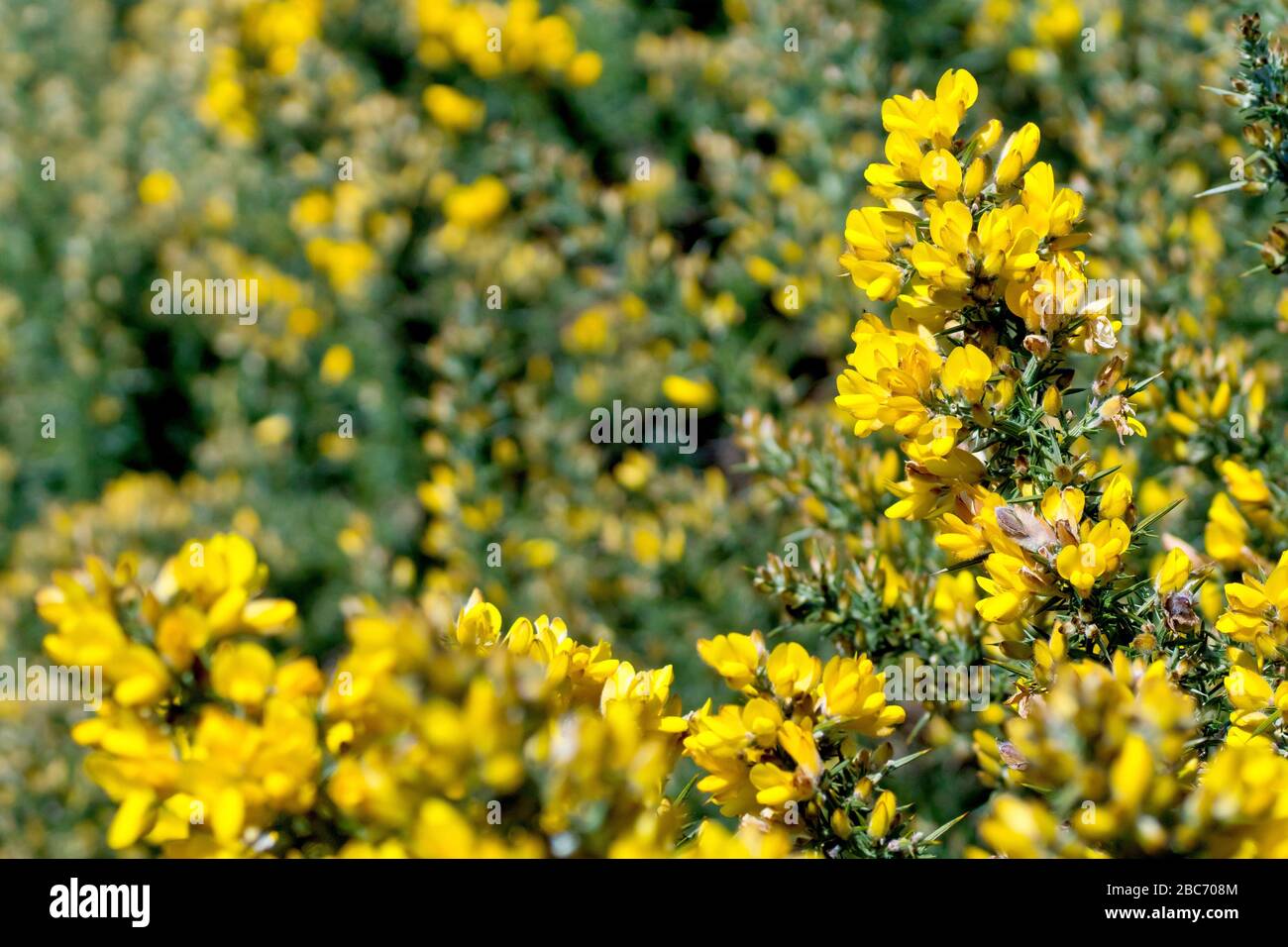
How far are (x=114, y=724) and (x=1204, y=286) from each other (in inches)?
78.4

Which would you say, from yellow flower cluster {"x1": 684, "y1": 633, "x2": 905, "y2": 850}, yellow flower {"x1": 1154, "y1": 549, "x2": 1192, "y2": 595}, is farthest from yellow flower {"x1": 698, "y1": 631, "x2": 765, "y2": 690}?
yellow flower {"x1": 1154, "y1": 549, "x2": 1192, "y2": 595}

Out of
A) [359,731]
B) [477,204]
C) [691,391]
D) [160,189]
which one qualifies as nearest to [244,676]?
[359,731]

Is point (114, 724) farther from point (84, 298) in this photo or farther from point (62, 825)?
point (84, 298)

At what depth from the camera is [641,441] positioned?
2865 mm

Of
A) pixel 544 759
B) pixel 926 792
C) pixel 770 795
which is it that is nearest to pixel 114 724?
pixel 544 759

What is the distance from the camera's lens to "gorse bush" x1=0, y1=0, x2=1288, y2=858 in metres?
1.02

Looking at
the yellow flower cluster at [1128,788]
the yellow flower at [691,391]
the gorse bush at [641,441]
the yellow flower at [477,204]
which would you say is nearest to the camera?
the yellow flower cluster at [1128,788]

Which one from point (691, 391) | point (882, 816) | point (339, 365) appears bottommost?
point (882, 816)

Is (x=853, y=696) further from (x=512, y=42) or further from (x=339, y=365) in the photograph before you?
(x=512, y=42)

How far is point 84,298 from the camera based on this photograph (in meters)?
3.87

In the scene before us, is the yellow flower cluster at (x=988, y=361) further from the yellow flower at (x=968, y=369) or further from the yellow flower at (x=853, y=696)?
the yellow flower at (x=853, y=696)

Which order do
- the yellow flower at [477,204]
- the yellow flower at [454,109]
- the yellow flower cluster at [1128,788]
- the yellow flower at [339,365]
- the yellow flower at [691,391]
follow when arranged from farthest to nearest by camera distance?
the yellow flower at [454,109], the yellow flower at [477,204], the yellow flower at [339,365], the yellow flower at [691,391], the yellow flower cluster at [1128,788]

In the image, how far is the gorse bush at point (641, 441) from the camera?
1.02 m

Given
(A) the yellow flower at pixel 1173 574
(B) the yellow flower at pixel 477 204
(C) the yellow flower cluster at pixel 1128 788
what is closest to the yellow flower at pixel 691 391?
(B) the yellow flower at pixel 477 204
